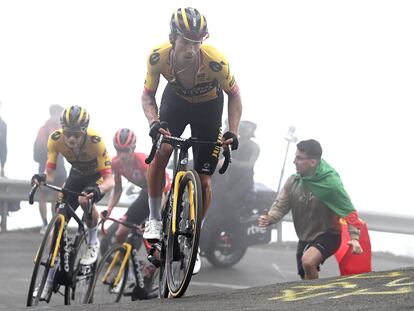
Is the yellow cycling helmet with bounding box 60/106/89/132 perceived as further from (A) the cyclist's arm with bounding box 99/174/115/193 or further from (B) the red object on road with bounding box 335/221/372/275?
(B) the red object on road with bounding box 335/221/372/275

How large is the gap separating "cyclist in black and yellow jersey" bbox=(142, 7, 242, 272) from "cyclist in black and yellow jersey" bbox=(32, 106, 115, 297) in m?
1.98

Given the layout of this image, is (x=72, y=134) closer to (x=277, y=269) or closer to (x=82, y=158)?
(x=82, y=158)

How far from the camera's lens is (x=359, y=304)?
7027mm

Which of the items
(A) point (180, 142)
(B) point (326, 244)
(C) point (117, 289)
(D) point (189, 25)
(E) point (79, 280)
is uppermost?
(D) point (189, 25)

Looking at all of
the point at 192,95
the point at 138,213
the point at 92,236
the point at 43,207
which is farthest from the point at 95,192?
the point at 43,207

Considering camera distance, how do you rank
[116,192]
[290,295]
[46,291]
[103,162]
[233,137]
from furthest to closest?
[116,192], [103,162], [46,291], [233,137], [290,295]

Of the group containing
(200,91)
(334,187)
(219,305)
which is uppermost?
(200,91)

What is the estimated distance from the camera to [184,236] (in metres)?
8.42

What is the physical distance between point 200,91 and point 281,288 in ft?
5.61

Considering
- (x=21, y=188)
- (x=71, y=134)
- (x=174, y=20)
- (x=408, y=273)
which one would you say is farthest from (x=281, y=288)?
(x=21, y=188)

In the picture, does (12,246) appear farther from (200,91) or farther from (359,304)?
(359,304)

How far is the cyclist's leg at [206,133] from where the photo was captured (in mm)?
8797

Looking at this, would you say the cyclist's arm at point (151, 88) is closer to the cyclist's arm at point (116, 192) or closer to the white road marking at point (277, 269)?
the cyclist's arm at point (116, 192)

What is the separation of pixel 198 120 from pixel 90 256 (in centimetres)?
308
